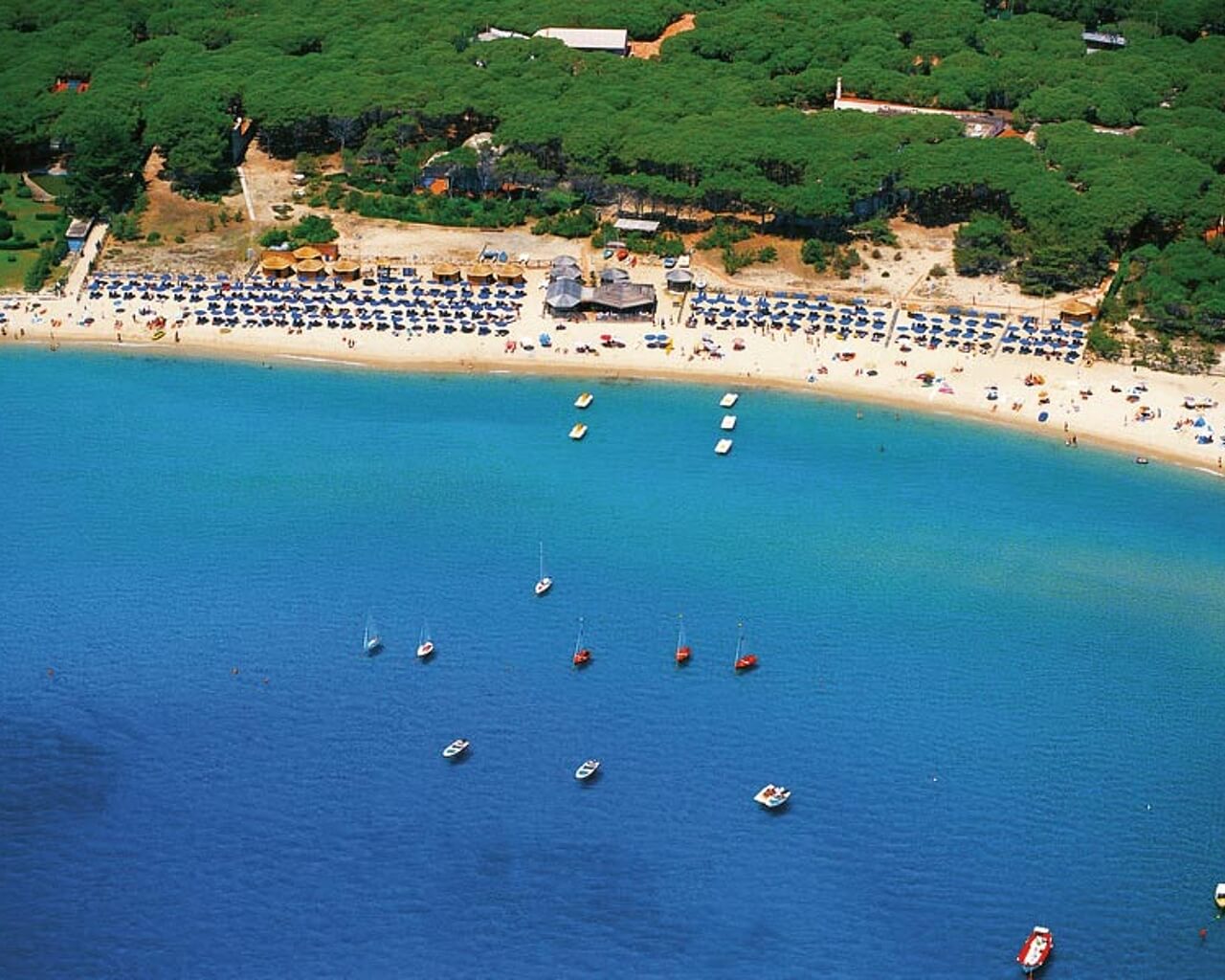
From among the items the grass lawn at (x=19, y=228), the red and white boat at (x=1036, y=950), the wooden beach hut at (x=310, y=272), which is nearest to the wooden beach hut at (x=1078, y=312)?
the wooden beach hut at (x=310, y=272)

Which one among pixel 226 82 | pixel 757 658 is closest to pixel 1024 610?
pixel 757 658

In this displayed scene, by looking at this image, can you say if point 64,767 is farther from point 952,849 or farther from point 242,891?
point 952,849

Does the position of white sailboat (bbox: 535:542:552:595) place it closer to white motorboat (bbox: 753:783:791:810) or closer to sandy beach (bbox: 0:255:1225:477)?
white motorboat (bbox: 753:783:791:810)

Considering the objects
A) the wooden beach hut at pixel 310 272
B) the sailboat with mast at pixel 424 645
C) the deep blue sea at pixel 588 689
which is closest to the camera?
the deep blue sea at pixel 588 689

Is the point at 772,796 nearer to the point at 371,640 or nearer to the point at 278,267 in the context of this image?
the point at 371,640

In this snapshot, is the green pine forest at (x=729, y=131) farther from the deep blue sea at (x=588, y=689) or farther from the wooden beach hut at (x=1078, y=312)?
the deep blue sea at (x=588, y=689)

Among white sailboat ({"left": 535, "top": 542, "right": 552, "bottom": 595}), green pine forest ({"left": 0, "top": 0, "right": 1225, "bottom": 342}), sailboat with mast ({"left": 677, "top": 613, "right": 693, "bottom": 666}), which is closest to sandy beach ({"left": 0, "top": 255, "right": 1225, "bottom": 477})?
green pine forest ({"left": 0, "top": 0, "right": 1225, "bottom": 342})
